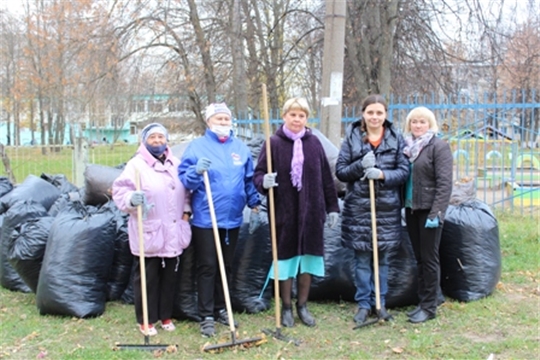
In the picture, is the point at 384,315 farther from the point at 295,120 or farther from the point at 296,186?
the point at 295,120

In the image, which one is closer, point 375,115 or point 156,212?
point 156,212

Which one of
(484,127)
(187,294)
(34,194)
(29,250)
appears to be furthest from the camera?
(484,127)

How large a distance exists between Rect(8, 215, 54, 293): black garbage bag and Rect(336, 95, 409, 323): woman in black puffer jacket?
2427 millimetres

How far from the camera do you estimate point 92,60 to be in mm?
11039

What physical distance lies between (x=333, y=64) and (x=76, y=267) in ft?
11.0

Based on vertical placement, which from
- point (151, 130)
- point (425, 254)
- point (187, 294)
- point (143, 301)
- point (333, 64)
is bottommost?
point (187, 294)

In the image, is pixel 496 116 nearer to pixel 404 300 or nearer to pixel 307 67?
pixel 404 300

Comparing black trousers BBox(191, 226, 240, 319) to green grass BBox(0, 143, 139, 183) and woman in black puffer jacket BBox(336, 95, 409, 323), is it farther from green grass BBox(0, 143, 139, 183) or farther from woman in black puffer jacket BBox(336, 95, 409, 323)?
green grass BBox(0, 143, 139, 183)

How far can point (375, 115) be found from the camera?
3707 mm

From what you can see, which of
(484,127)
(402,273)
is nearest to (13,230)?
(402,273)

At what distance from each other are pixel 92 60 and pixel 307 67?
15.9 feet

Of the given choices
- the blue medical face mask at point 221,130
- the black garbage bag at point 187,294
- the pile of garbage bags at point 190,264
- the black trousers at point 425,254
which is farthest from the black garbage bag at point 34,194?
the black trousers at point 425,254

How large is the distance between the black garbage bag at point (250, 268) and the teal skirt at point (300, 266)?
32 cm

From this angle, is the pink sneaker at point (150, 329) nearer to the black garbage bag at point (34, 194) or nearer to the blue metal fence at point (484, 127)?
the black garbage bag at point (34, 194)
